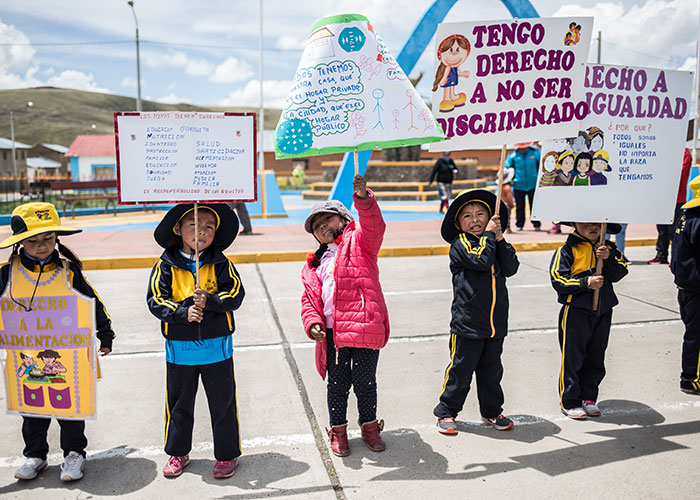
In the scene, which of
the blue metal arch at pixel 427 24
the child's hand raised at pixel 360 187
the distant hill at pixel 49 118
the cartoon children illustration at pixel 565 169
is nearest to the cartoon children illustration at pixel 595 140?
the cartoon children illustration at pixel 565 169

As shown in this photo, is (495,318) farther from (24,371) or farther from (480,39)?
(24,371)

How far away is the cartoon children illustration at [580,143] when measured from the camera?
3.89 m

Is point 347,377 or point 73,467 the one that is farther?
point 347,377

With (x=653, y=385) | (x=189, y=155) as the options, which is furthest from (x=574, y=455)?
(x=189, y=155)

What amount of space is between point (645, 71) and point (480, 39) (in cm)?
125

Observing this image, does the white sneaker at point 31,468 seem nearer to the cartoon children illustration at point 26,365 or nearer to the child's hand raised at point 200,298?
the cartoon children illustration at point 26,365

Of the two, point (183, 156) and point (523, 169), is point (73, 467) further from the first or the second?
point (523, 169)

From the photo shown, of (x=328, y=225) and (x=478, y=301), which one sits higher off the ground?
(x=328, y=225)

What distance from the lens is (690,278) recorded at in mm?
4133

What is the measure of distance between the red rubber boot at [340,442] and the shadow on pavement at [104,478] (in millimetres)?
1014

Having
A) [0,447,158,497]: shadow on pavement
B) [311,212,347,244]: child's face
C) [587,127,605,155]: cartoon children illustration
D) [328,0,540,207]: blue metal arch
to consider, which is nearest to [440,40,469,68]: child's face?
[587,127,605,155]: cartoon children illustration

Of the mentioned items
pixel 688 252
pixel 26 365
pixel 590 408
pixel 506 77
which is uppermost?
pixel 506 77

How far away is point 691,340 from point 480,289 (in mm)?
1821

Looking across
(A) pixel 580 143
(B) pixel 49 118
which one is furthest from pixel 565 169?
(B) pixel 49 118
